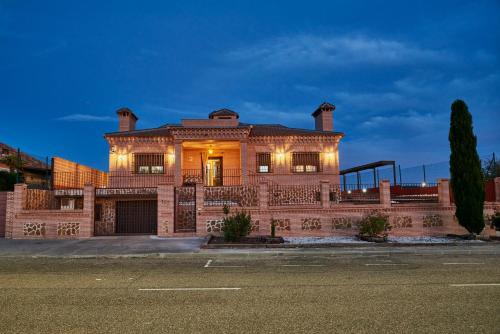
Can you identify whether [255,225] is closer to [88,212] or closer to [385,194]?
[385,194]

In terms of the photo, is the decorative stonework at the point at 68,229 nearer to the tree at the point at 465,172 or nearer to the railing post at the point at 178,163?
the railing post at the point at 178,163

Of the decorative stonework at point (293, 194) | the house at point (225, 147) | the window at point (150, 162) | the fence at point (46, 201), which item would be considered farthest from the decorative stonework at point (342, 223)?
the fence at point (46, 201)

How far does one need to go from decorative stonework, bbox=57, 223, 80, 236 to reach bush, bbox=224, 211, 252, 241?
7490 mm

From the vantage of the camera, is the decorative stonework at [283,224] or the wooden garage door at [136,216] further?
the wooden garage door at [136,216]

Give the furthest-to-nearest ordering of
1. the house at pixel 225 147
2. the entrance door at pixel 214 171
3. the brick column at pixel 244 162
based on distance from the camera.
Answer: the entrance door at pixel 214 171, the house at pixel 225 147, the brick column at pixel 244 162

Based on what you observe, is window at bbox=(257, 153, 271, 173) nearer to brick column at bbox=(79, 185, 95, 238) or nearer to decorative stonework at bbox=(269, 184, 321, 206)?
decorative stonework at bbox=(269, 184, 321, 206)

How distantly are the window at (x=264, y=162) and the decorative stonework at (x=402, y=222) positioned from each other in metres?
9.78

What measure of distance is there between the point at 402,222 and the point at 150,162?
1625cm

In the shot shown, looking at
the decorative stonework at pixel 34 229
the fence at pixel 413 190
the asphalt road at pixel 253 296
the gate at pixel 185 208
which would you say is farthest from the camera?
the fence at pixel 413 190

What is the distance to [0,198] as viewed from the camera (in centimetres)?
1691

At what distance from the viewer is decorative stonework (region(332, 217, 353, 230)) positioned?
16.0 m

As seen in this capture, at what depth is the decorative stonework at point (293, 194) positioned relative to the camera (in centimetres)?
1673

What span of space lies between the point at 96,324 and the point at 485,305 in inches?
229

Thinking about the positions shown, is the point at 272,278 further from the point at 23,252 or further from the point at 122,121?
the point at 122,121
